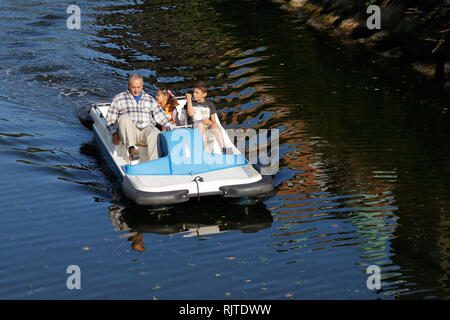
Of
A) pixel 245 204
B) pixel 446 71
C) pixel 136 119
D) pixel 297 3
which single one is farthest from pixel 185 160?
pixel 297 3

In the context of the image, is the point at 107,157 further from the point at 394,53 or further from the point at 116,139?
the point at 394,53

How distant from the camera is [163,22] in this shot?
2441 centimetres

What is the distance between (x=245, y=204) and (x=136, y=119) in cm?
247

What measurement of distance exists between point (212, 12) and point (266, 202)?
16458mm

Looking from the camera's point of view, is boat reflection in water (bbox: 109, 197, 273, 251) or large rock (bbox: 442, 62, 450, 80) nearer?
boat reflection in water (bbox: 109, 197, 273, 251)

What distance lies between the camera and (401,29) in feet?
64.2

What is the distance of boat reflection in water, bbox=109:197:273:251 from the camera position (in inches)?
391

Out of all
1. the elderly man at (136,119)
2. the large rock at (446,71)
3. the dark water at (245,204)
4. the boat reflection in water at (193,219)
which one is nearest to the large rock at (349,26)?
the dark water at (245,204)

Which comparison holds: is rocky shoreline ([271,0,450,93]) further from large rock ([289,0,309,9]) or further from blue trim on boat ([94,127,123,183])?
blue trim on boat ([94,127,123,183])

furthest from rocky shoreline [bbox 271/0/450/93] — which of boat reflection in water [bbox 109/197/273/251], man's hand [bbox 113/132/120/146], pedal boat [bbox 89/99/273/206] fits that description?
man's hand [bbox 113/132/120/146]

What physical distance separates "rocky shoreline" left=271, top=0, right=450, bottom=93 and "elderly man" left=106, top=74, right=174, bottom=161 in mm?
7995
